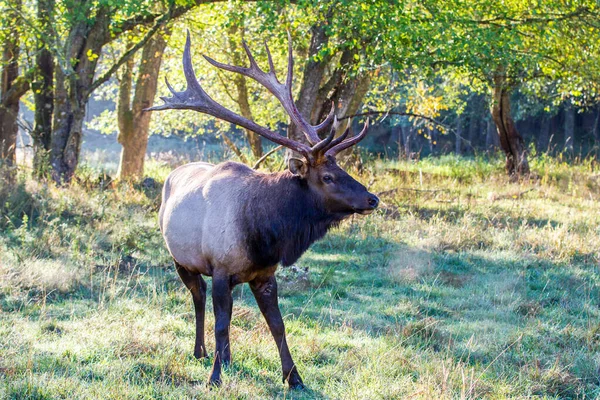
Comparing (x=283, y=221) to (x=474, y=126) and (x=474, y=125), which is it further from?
(x=474, y=126)

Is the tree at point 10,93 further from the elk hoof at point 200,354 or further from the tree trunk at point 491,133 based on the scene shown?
the tree trunk at point 491,133

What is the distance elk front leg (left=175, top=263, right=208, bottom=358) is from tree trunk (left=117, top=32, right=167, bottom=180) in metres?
9.61

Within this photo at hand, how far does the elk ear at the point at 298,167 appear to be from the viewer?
542 cm

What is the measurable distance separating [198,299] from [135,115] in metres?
10.6

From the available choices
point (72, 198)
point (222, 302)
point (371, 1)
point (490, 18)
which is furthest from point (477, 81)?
point (222, 302)

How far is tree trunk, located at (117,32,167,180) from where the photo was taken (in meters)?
15.5

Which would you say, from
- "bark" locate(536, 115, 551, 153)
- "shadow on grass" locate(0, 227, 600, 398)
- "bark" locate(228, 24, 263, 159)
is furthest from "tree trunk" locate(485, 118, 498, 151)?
"shadow on grass" locate(0, 227, 600, 398)

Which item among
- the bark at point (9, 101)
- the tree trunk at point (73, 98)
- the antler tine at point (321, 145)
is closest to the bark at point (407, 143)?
the tree trunk at point (73, 98)

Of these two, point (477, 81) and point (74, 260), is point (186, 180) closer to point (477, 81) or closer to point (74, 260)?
point (74, 260)

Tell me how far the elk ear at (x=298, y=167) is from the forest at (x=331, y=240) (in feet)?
1.69

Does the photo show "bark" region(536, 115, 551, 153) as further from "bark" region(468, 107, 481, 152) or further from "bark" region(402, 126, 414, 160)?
"bark" region(402, 126, 414, 160)

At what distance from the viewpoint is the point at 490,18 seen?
43.1 ft

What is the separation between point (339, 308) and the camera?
7.36 metres

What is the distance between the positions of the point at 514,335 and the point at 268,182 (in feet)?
8.89
